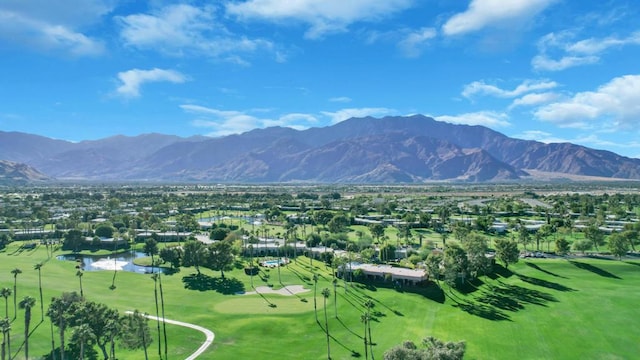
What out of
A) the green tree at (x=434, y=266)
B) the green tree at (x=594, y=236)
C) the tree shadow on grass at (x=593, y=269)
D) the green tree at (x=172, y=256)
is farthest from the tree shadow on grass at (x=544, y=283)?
the green tree at (x=172, y=256)

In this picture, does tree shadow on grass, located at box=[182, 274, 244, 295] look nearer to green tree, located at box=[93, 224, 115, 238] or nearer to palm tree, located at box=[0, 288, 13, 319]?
palm tree, located at box=[0, 288, 13, 319]

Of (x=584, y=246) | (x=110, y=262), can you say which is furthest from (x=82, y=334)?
(x=584, y=246)

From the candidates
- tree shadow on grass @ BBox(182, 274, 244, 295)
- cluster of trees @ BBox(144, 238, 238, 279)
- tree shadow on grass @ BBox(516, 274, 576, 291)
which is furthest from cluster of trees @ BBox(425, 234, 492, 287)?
cluster of trees @ BBox(144, 238, 238, 279)

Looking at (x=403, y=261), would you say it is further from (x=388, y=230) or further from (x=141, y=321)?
(x=141, y=321)

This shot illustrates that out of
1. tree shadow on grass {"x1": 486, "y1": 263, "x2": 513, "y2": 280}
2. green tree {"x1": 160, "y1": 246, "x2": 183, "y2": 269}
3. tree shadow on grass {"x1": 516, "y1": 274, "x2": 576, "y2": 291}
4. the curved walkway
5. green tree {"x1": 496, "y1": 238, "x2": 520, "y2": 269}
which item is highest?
green tree {"x1": 496, "y1": 238, "x2": 520, "y2": 269}

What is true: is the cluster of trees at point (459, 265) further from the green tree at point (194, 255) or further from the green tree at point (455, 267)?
the green tree at point (194, 255)

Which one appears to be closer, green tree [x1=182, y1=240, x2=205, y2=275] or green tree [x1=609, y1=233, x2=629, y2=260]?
green tree [x1=609, y1=233, x2=629, y2=260]

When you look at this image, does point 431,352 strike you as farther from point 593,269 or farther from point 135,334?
point 593,269
